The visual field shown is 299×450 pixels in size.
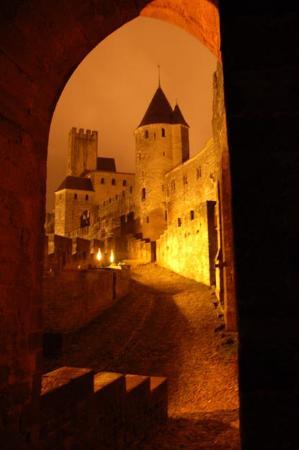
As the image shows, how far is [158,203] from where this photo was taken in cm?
3756

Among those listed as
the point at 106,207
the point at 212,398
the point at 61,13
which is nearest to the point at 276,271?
the point at 61,13

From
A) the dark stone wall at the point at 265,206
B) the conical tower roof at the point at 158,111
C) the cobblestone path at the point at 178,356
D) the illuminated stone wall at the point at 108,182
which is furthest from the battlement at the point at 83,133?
the dark stone wall at the point at 265,206

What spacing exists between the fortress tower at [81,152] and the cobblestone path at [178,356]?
53.9 metres

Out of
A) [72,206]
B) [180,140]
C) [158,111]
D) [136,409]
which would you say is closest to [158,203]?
[180,140]

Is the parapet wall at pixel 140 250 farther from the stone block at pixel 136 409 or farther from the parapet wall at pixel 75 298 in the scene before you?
the stone block at pixel 136 409

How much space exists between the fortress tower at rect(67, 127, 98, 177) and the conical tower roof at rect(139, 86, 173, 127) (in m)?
27.0

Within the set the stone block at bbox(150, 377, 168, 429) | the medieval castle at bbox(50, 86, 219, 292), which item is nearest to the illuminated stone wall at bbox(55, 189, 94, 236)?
the medieval castle at bbox(50, 86, 219, 292)

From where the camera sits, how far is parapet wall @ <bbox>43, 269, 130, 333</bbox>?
11469 mm

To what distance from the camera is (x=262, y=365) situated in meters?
1.46

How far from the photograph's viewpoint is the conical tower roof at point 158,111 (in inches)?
1573

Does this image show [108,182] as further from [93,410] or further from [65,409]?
[65,409]

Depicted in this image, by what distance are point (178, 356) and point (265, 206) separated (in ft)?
29.4

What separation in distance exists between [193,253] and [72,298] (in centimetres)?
962

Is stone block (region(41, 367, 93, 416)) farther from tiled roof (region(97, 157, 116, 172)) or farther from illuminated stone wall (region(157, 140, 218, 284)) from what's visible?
tiled roof (region(97, 157, 116, 172))
